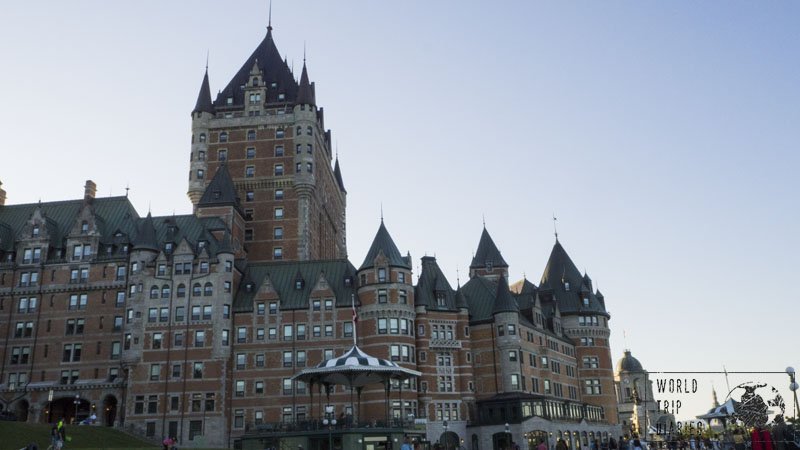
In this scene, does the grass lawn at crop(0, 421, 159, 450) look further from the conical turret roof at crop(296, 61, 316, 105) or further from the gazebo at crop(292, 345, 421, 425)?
the conical turret roof at crop(296, 61, 316, 105)

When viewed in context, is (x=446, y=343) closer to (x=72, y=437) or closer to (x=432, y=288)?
(x=432, y=288)

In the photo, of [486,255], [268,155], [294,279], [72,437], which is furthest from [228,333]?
[486,255]

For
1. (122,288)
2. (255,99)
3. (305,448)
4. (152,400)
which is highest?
(255,99)

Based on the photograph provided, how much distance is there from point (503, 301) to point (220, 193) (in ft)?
126

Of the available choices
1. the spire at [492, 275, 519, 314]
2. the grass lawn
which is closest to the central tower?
the spire at [492, 275, 519, 314]

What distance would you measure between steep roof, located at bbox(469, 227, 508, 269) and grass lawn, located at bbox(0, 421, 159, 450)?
181 feet

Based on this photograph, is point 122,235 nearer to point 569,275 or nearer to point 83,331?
point 83,331

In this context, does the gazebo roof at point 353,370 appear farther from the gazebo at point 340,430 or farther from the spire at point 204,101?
the spire at point 204,101

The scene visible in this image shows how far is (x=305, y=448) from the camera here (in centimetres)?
6581

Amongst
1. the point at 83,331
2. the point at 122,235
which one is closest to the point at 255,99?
the point at 122,235

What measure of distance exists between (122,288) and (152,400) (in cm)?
1419

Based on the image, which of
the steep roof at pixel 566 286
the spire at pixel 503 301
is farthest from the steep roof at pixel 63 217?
the steep roof at pixel 566 286

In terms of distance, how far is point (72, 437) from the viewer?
63.3 m

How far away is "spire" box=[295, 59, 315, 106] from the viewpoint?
105562mm
